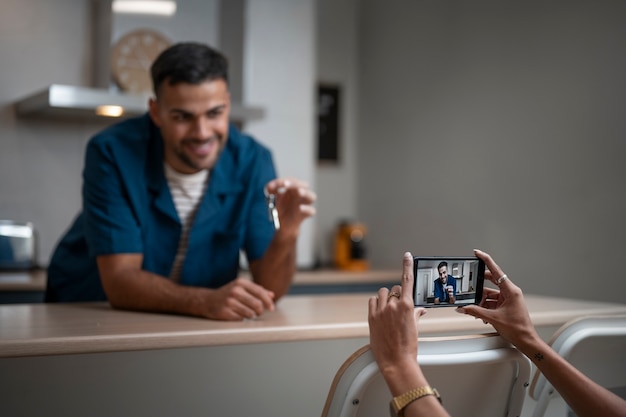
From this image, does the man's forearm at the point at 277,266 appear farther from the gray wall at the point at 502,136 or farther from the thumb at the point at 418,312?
the gray wall at the point at 502,136

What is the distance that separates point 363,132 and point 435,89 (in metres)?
0.59

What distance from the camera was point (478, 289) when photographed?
40.6 inches

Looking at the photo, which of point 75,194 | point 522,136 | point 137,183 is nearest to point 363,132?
point 522,136

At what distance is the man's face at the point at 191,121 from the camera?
180cm

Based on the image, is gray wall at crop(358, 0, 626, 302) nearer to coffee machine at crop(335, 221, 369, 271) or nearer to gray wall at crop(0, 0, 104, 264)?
coffee machine at crop(335, 221, 369, 271)

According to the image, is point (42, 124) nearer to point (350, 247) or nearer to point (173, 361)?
point (350, 247)

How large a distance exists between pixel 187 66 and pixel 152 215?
37 cm

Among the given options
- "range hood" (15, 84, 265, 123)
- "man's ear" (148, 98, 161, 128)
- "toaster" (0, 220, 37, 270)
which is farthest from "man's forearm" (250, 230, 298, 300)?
"toaster" (0, 220, 37, 270)

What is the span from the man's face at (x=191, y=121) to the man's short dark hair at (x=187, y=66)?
0.01 m

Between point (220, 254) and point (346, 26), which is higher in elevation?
point (346, 26)

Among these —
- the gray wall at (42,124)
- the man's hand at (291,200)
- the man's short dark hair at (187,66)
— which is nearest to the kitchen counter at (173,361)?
the man's hand at (291,200)

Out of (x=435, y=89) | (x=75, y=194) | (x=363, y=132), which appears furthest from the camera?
(x=363, y=132)

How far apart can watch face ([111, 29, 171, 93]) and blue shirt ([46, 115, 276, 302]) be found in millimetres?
894

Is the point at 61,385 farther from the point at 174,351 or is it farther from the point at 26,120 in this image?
the point at 26,120
